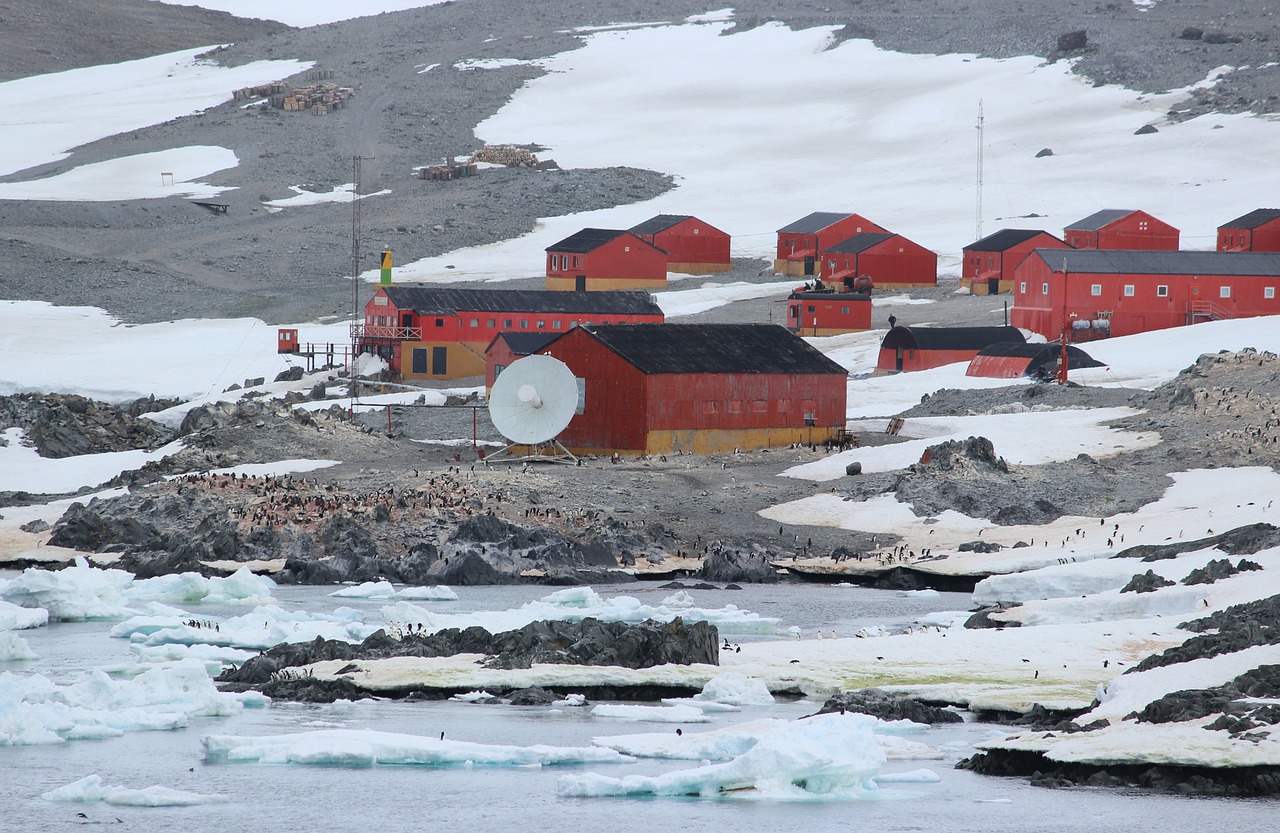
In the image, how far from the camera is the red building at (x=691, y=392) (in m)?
46.9

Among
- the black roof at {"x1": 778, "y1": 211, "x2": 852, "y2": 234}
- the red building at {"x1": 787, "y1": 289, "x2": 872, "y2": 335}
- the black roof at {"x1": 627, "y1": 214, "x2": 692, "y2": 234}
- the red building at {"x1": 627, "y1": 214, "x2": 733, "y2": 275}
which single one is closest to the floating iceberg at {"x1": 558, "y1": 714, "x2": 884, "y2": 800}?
the red building at {"x1": 787, "y1": 289, "x2": 872, "y2": 335}

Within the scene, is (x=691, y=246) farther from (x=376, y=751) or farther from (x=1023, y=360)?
(x=376, y=751)

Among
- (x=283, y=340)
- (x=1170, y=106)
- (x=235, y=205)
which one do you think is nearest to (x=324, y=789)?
(x=283, y=340)

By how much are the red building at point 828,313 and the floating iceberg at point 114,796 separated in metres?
63.0

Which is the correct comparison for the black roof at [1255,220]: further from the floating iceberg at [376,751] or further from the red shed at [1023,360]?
the floating iceberg at [376,751]

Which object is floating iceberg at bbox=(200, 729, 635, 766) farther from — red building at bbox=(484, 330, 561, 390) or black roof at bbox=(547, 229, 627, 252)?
black roof at bbox=(547, 229, 627, 252)

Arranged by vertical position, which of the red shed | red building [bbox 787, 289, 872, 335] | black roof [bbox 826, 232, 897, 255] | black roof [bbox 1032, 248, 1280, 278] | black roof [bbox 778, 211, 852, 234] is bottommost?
the red shed

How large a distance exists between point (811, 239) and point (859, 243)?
6020mm

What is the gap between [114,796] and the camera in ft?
56.3

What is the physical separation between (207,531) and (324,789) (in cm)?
1922

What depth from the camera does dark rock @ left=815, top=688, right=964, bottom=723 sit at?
2152cm

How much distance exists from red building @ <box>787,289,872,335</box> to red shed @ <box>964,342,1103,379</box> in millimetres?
15770

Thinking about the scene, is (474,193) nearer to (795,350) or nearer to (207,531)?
(795,350)

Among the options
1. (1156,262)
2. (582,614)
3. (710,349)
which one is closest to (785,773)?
(582,614)
